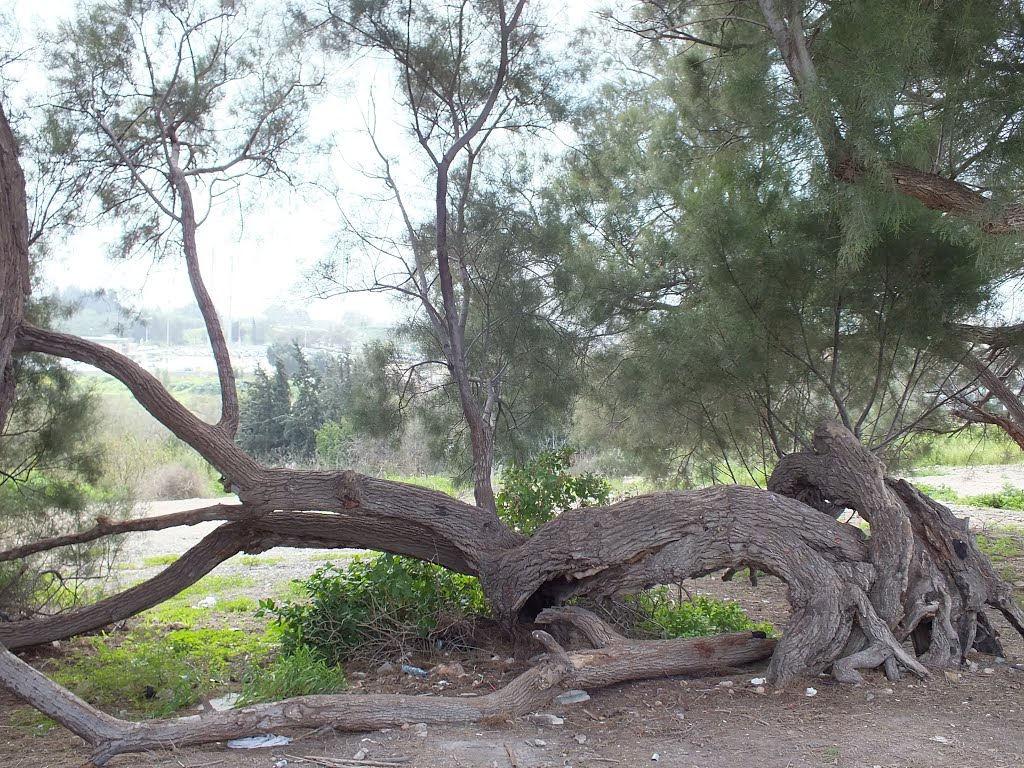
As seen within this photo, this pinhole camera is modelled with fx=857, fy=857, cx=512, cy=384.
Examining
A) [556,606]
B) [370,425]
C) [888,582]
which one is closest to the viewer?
[888,582]

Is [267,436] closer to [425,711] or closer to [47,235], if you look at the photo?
[47,235]

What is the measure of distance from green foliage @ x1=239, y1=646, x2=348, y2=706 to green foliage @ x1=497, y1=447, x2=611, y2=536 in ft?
5.65

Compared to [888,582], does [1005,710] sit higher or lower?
lower

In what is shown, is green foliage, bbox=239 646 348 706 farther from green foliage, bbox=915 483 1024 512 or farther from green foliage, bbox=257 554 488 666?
green foliage, bbox=915 483 1024 512

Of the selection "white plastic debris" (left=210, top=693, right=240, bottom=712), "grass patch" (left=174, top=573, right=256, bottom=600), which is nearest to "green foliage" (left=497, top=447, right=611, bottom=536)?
"white plastic debris" (left=210, top=693, right=240, bottom=712)

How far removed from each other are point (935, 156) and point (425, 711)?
149 inches

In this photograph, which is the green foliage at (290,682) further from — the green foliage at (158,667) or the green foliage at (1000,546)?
the green foliage at (1000,546)

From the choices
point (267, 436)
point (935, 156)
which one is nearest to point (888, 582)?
point (935, 156)

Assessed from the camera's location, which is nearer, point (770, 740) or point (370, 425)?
point (770, 740)

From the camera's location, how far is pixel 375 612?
5148mm

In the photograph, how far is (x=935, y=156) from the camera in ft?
14.9

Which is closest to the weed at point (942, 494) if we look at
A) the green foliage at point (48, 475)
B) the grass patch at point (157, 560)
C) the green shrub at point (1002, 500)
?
the green shrub at point (1002, 500)

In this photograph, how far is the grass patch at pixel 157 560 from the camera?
9.39 meters

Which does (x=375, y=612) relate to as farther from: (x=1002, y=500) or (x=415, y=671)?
(x=1002, y=500)
